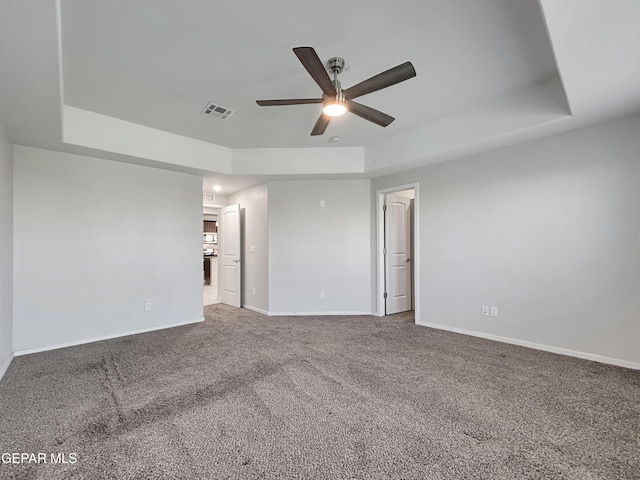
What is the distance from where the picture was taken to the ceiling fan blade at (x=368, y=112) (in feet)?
8.44

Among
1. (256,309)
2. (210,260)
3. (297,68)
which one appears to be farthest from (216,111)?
(210,260)

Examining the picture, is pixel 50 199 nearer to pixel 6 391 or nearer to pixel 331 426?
pixel 6 391

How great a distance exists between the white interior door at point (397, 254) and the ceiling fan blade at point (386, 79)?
2.93 metres

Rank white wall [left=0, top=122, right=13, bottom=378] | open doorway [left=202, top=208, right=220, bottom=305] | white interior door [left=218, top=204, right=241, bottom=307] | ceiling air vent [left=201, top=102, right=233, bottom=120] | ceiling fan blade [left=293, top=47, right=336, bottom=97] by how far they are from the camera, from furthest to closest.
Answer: open doorway [left=202, top=208, right=220, bottom=305] < white interior door [left=218, top=204, right=241, bottom=307] < ceiling air vent [left=201, top=102, right=233, bottom=120] < white wall [left=0, top=122, right=13, bottom=378] < ceiling fan blade [left=293, top=47, right=336, bottom=97]

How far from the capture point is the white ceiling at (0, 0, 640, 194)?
1.96m

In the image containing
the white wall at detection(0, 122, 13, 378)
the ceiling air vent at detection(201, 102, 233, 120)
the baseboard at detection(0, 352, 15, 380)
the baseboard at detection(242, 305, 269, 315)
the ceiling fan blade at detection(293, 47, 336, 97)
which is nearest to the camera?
the ceiling fan blade at detection(293, 47, 336, 97)

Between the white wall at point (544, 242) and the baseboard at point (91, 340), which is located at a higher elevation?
the white wall at point (544, 242)

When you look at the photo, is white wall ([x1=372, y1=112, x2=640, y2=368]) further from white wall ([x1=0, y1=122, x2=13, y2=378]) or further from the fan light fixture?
white wall ([x1=0, y1=122, x2=13, y2=378])

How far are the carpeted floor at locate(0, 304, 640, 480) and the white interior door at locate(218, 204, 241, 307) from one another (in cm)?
255

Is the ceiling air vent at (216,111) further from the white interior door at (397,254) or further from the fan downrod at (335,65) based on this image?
the white interior door at (397,254)

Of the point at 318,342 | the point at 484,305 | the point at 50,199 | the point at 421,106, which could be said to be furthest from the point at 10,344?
the point at 484,305

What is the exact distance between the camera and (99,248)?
3.94m

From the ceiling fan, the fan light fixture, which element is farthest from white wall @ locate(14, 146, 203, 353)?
the fan light fixture

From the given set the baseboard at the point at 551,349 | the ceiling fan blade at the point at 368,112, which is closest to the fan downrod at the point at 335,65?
the ceiling fan blade at the point at 368,112
